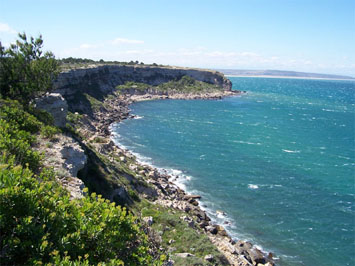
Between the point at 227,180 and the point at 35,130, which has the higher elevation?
the point at 35,130

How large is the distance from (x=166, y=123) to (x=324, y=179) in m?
50.2

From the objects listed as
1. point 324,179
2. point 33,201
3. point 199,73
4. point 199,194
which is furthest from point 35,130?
point 199,73

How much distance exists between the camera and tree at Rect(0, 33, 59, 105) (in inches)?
1288

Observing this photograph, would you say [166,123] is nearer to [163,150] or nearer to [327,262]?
[163,150]

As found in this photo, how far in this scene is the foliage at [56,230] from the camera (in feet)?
31.3

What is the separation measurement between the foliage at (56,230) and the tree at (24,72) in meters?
23.6

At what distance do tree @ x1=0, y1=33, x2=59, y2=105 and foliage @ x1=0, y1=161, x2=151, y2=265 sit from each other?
2355cm

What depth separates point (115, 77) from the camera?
144 m

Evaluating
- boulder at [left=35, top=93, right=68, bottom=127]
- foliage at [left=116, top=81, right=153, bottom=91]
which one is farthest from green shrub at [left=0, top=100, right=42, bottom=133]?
foliage at [left=116, top=81, right=153, bottom=91]

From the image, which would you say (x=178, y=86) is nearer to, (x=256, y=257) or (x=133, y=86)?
(x=133, y=86)

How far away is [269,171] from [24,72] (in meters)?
43.0

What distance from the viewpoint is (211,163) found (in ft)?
186

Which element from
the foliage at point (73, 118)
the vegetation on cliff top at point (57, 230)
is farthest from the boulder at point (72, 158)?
the foliage at point (73, 118)

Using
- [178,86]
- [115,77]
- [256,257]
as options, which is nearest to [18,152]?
[256,257]
